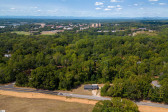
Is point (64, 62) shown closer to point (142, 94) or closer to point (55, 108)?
point (55, 108)

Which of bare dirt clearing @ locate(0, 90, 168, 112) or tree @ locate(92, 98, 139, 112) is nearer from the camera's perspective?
tree @ locate(92, 98, 139, 112)

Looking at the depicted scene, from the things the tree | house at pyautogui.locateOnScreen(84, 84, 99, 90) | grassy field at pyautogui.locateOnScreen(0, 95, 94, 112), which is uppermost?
the tree

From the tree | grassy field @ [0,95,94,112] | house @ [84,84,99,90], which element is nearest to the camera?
the tree

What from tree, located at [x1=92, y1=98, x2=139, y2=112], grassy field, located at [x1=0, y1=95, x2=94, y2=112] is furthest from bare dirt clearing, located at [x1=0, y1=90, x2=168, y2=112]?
tree, located at [x1=92, y1=98, x2=139, y2=112]

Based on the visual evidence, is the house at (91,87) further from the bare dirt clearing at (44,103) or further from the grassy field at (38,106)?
the grassy field at (38,106)

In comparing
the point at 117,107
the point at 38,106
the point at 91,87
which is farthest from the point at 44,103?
the point at 117,107

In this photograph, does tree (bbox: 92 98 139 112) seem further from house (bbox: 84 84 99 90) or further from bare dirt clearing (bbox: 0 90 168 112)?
house (bbox: 84 84 99 90)

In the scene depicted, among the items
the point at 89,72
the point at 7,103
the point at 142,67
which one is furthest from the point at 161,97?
the point at 7,103

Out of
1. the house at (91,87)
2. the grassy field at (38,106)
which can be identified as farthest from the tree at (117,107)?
the house at (91,87)

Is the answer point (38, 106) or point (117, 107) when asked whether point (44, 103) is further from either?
point (117, 107)
